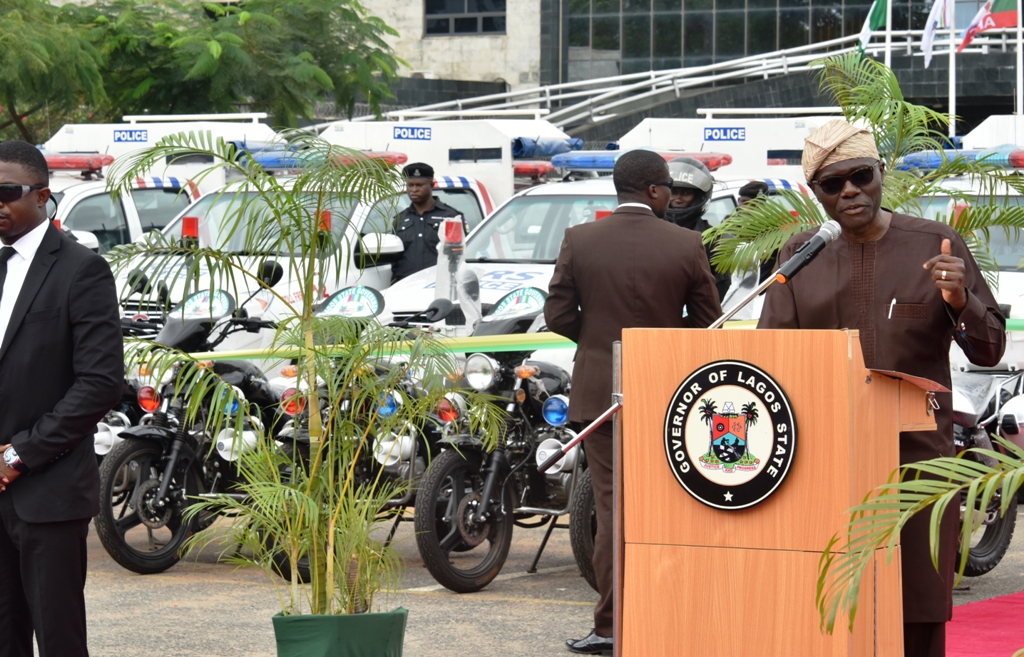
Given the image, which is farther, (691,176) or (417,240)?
(417,240)

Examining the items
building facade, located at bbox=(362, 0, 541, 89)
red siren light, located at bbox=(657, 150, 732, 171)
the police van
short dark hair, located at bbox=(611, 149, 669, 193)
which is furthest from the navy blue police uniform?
building facade, located at bbox=(362, 0, 541, 89)

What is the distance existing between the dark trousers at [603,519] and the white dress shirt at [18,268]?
242 centimetres

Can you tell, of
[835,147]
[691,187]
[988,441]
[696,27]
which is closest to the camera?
[835,147]

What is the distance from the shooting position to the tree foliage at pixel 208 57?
22641 mm

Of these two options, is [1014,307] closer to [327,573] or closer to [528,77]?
[327,573]

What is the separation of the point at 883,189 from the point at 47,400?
4.60m

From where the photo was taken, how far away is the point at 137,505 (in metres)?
7.89

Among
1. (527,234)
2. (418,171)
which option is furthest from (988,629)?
(418,171)

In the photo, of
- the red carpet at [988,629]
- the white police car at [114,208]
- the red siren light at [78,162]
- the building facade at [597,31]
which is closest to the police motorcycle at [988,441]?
the red carpet at [988,629]

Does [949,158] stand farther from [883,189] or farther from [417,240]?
[417,240]

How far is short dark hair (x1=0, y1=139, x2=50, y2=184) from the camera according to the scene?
4.66m

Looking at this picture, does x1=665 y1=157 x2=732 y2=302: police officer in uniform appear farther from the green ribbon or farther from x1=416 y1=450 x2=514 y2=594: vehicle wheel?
x1=416 y1=450 x2=514 y2=594: vehicle wheel

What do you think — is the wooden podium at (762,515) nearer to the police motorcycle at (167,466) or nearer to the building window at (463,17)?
the police motorcycle at (167,466)

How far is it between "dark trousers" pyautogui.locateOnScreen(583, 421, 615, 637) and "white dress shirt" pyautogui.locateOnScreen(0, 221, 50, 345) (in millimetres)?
2417
